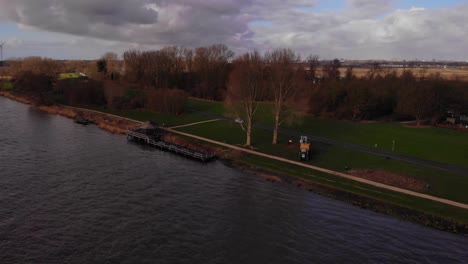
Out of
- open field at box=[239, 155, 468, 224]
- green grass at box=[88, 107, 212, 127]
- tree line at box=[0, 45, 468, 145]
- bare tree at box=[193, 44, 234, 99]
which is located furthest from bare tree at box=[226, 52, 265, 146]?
bare tree at box=[193, 44, 234, 99]

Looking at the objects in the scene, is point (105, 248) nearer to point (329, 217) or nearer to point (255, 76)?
point (329, 217)

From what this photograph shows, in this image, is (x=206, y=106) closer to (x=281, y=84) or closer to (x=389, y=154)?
(x=281, y=84)

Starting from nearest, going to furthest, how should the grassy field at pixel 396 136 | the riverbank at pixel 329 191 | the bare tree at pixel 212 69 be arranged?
1. the riverbank at pixel 329 191
2. the grassy field at pixel 396 136
3. the bare tree at pixel 212 69

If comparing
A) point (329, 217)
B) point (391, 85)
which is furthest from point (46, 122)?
point (391, 85)

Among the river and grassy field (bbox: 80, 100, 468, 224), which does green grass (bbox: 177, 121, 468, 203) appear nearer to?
grassy field (bbox: 80, 100, 468, 224)

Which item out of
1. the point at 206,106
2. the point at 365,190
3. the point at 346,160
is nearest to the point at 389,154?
the point at 346,160

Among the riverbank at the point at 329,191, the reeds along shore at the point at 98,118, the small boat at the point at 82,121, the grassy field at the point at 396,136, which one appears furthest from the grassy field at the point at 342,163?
the small boat at the point at 82,121

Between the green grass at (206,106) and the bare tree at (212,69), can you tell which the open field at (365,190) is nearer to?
the green grass at (206,106)
